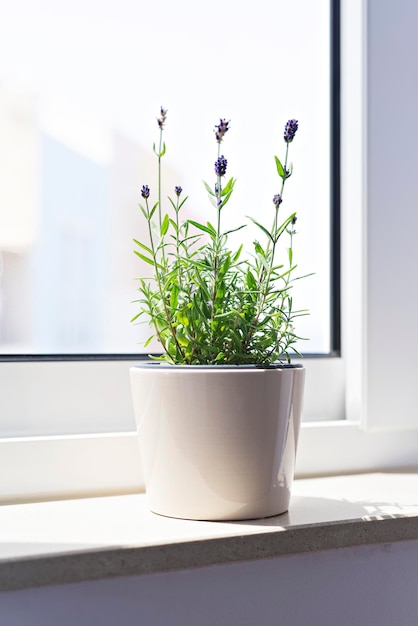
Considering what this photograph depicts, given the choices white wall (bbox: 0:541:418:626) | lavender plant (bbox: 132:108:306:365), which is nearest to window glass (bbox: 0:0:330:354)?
lavender plant (bbox: 132:108:306:365)

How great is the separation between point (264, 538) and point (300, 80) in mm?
670

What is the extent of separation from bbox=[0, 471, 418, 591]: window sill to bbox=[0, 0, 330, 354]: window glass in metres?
0.23

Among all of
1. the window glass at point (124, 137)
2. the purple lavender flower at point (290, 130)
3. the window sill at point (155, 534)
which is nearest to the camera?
the window sill at point (155, 534)

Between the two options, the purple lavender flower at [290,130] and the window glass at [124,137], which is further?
the window glass at [124,137]

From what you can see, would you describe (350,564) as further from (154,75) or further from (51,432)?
(154,75)

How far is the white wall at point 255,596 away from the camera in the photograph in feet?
2.04

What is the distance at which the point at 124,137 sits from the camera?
0.92 metres

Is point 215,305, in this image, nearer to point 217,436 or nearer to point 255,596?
point 217,436

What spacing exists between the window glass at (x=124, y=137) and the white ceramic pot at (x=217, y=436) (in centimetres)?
23

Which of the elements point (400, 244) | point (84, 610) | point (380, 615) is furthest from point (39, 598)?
point (400, 244)

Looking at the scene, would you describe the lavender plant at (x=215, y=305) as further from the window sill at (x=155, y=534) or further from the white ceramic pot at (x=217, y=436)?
the window sill at (x=155, y=534)

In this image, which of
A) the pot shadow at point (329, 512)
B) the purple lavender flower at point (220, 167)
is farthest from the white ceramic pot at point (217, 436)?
the purple lavender flower at point (220, 167)

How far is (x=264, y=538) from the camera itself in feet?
2.13

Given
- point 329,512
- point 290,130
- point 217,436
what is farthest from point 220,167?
point 329,512
